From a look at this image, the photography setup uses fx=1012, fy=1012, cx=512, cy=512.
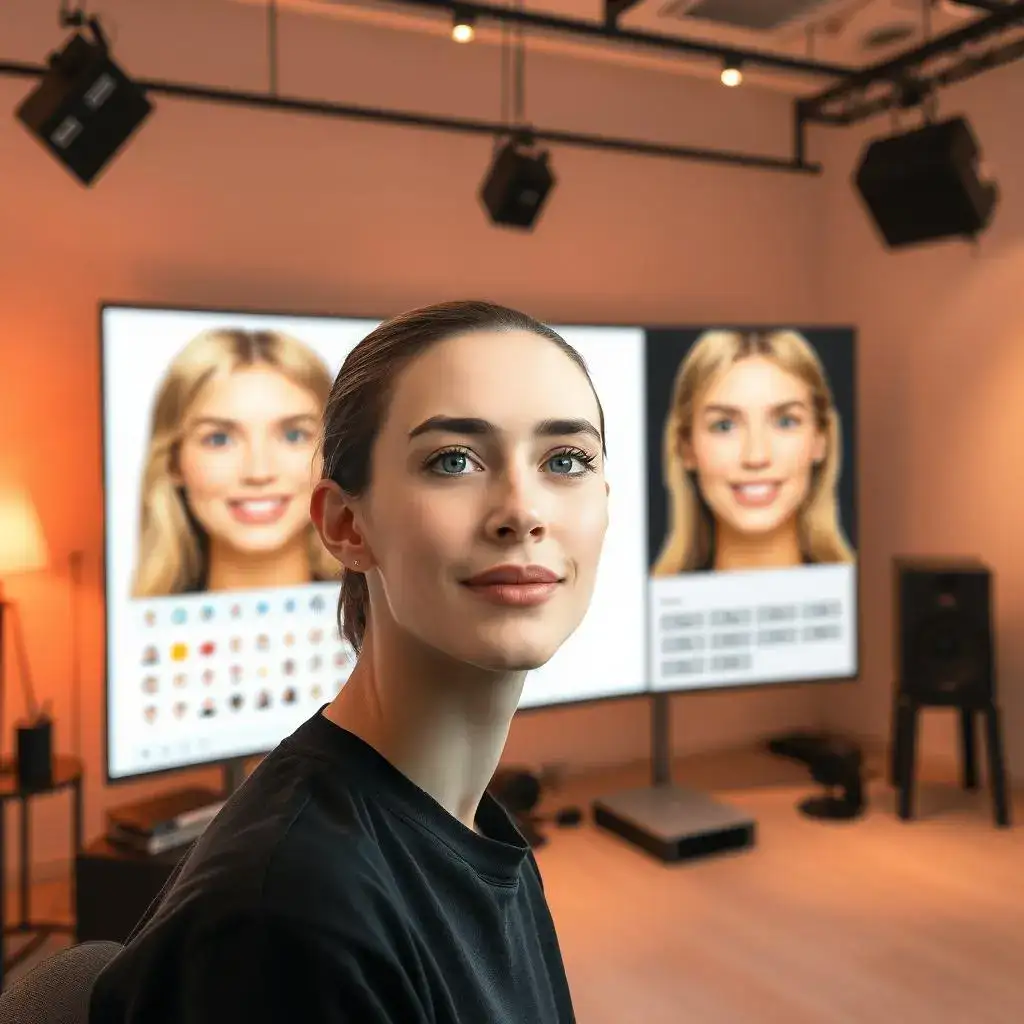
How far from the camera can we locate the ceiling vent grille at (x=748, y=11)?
3.00m

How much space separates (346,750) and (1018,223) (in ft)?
11.3

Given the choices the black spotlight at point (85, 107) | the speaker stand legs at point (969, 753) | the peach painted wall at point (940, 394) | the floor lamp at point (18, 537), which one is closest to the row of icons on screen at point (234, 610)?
the floor lamp at point (18, 537)

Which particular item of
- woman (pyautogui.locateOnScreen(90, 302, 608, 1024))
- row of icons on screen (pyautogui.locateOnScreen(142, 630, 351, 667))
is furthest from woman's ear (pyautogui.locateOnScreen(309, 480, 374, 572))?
row of icons on screen (pyautogui.locateOnScreen(142, 630, 351, 667))

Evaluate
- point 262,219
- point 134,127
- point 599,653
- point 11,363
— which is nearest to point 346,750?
point 134,127

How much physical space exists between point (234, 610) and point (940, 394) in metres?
2.67

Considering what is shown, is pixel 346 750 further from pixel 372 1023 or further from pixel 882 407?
pixel 882 407

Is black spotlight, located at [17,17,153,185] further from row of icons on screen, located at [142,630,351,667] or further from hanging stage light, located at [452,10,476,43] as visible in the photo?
row of icons on screen, located at [142,630,351,667]

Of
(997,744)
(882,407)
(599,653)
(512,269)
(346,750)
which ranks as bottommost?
(997,744)

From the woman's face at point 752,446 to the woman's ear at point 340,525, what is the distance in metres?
2.38

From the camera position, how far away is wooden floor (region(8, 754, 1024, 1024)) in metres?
Answer: 2.14

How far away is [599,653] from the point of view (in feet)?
10.2

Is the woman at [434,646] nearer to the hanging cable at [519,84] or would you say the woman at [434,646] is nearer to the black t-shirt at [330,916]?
the black t-shirt at [330,916]

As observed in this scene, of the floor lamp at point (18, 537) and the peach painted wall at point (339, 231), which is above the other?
the peach painted wall at point (339, 231)

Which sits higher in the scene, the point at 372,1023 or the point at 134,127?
the point at 134,127
